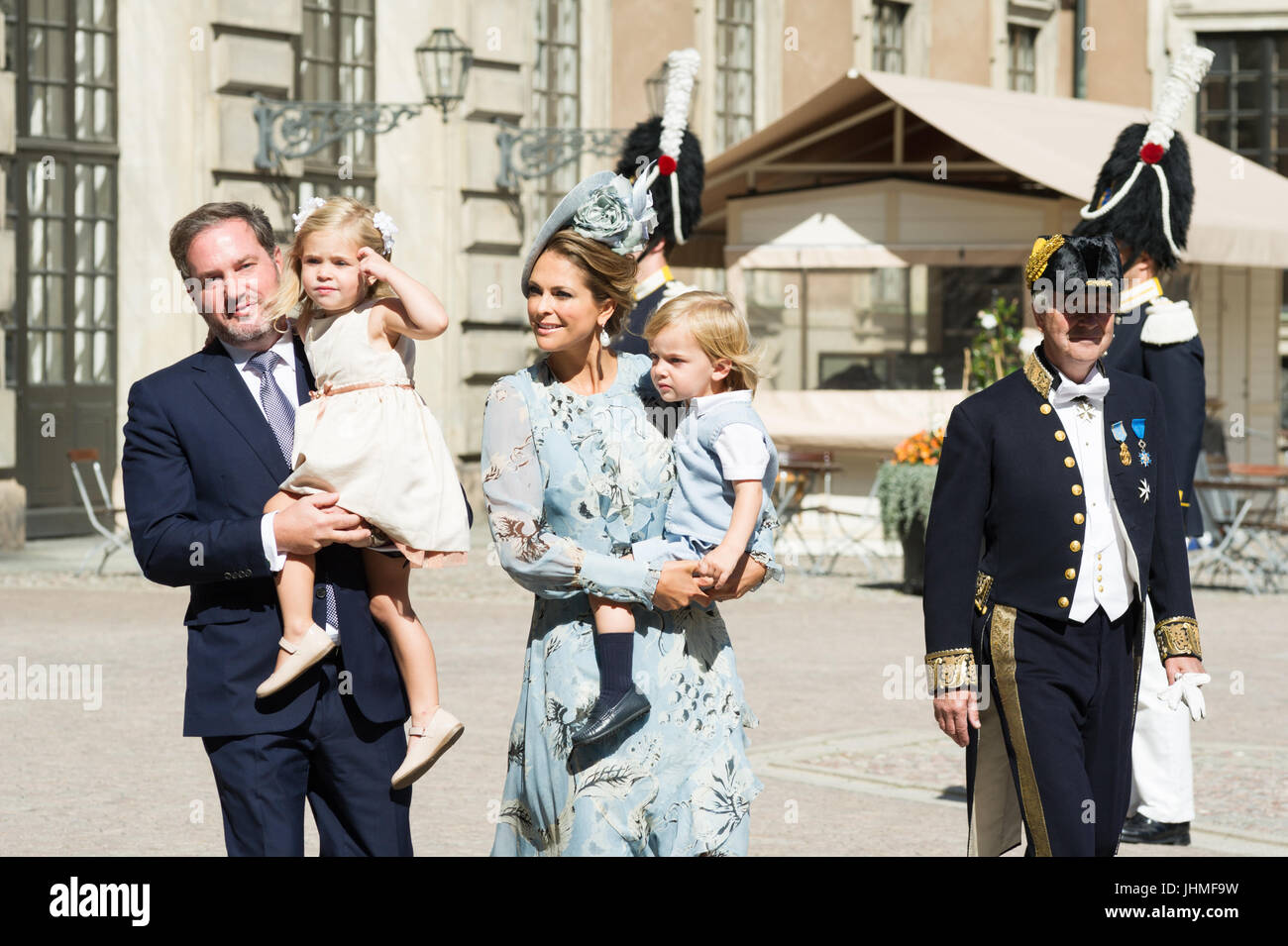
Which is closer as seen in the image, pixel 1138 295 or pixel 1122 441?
pixel 1122 441

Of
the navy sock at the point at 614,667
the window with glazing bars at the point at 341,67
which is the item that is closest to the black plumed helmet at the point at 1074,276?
the navy sock at the point at 614,667

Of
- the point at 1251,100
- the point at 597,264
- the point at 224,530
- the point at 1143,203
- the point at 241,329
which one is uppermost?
the point at 1251,100

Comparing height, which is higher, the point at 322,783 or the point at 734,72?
the point at 734,72

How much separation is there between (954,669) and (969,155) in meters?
12.0

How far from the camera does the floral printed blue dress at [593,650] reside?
154 inches

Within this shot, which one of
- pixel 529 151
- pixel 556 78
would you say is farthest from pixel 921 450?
pixel 556 78

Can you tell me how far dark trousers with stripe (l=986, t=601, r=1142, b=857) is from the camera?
432cm

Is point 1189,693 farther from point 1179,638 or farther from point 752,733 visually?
point 752,733

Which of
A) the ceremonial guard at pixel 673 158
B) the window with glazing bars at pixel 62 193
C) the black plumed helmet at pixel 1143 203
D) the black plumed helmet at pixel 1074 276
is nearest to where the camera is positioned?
the black plumed helmet at pixel 1074 276

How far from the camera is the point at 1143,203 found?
6746 mm

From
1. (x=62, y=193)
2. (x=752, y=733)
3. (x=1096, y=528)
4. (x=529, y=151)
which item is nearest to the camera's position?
(x=1096, y=528)

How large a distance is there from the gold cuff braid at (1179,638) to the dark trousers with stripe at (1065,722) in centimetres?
14

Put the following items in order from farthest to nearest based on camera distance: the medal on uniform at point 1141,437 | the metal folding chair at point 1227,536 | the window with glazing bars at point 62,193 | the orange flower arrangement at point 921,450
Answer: the window with glazing bars at point 62,193
the metal folding chair at point 1227,536
the orange flower arrangement at point 921,450
the medal on uniform at point 1141,437

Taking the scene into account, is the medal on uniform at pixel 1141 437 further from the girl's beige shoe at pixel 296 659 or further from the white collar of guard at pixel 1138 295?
the white collar of guard at pixel 1138 295
